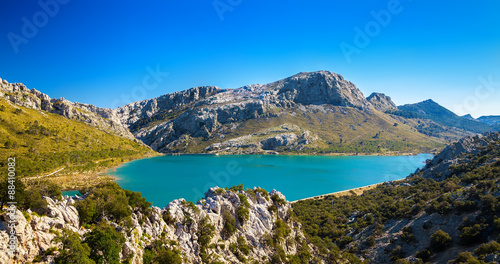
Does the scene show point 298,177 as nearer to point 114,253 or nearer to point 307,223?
point 307,223

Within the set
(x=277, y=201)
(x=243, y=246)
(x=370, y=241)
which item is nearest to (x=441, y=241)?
(x=370, y=241)

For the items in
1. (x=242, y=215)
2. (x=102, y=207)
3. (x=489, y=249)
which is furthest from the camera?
(x=242, y=215)

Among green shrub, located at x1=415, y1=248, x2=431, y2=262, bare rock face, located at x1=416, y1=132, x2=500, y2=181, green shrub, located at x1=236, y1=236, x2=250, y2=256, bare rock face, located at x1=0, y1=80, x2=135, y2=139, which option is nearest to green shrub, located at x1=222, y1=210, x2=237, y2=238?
green shrub, located at x1=236, y1=236, x2=250, y2=256

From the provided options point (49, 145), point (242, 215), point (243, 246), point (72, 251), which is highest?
point (49, 145)

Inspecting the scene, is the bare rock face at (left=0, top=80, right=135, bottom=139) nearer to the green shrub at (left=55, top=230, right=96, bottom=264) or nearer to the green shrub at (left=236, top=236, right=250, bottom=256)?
the green shrub at (left=236, top=236, right=250, bottom=256)

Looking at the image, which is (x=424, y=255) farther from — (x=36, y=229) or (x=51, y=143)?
(x=51, y=143)
